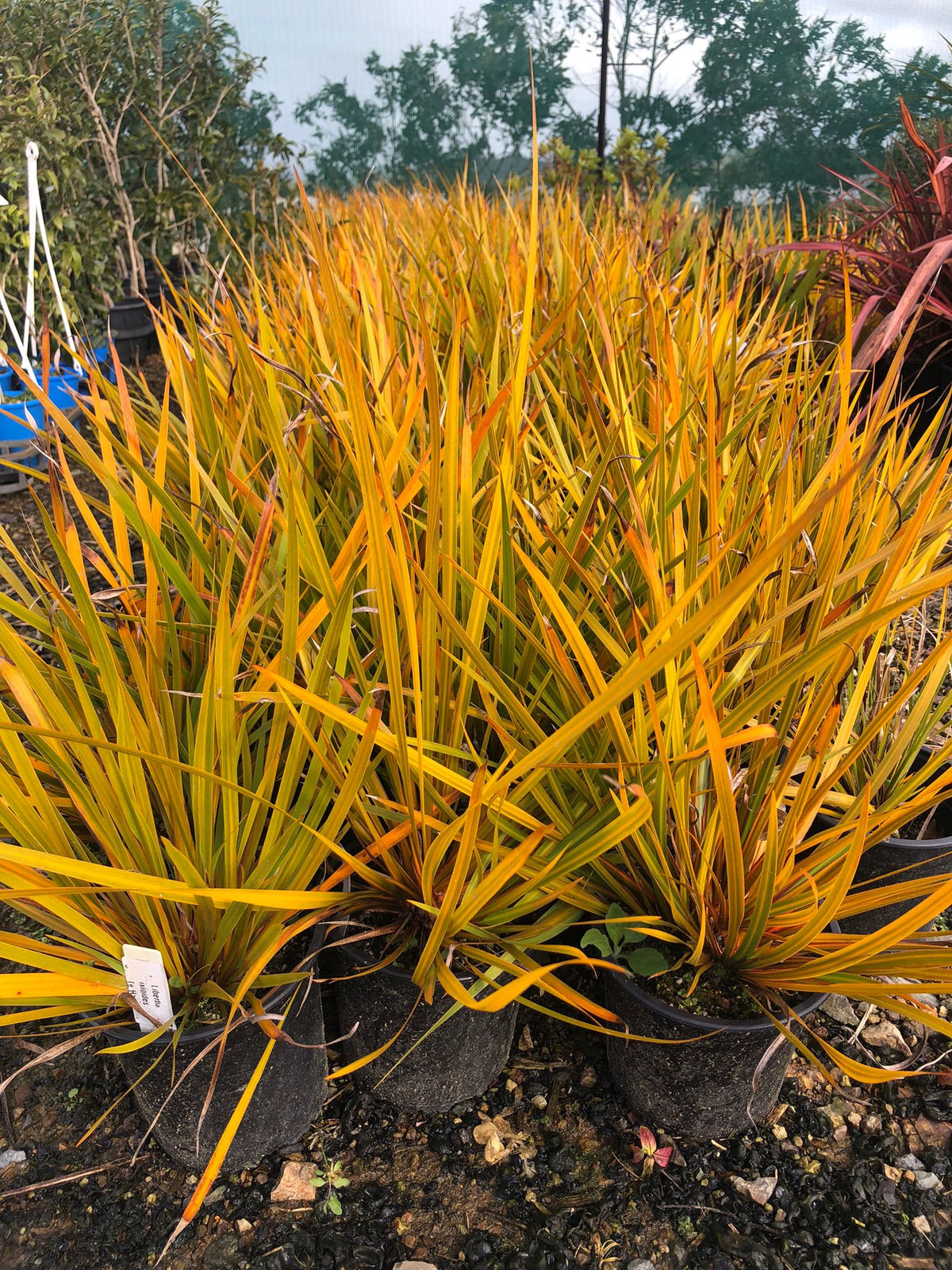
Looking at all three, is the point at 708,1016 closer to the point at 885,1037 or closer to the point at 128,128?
the point at 885,1037

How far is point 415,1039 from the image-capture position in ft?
2.82

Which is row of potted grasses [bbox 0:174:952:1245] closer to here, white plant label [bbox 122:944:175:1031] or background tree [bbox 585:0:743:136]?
white plant label [bbox 122:944:175:1031]

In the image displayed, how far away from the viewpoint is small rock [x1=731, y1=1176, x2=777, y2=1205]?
2.75 feet

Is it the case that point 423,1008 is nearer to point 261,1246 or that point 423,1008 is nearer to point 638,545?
point 261,1246

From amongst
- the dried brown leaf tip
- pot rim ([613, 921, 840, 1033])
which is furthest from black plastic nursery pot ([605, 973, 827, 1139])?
the dried brown leaf tip

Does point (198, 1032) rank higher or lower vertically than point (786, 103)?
Result: lower

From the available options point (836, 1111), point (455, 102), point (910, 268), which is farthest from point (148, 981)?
point (455, 102)

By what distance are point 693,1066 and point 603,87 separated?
5379 millimetres

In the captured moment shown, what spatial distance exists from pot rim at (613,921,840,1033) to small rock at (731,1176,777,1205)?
19 centimetres

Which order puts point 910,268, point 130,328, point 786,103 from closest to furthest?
point 910,268 → point 130,328 → point 786,103

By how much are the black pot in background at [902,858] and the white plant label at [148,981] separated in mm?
766

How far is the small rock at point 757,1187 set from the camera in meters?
0.84

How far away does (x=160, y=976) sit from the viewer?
689 mm

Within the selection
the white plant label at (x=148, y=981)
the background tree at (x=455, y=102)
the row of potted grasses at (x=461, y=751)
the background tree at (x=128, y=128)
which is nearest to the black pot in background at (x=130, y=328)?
the background tree at (x=128, y=128)
